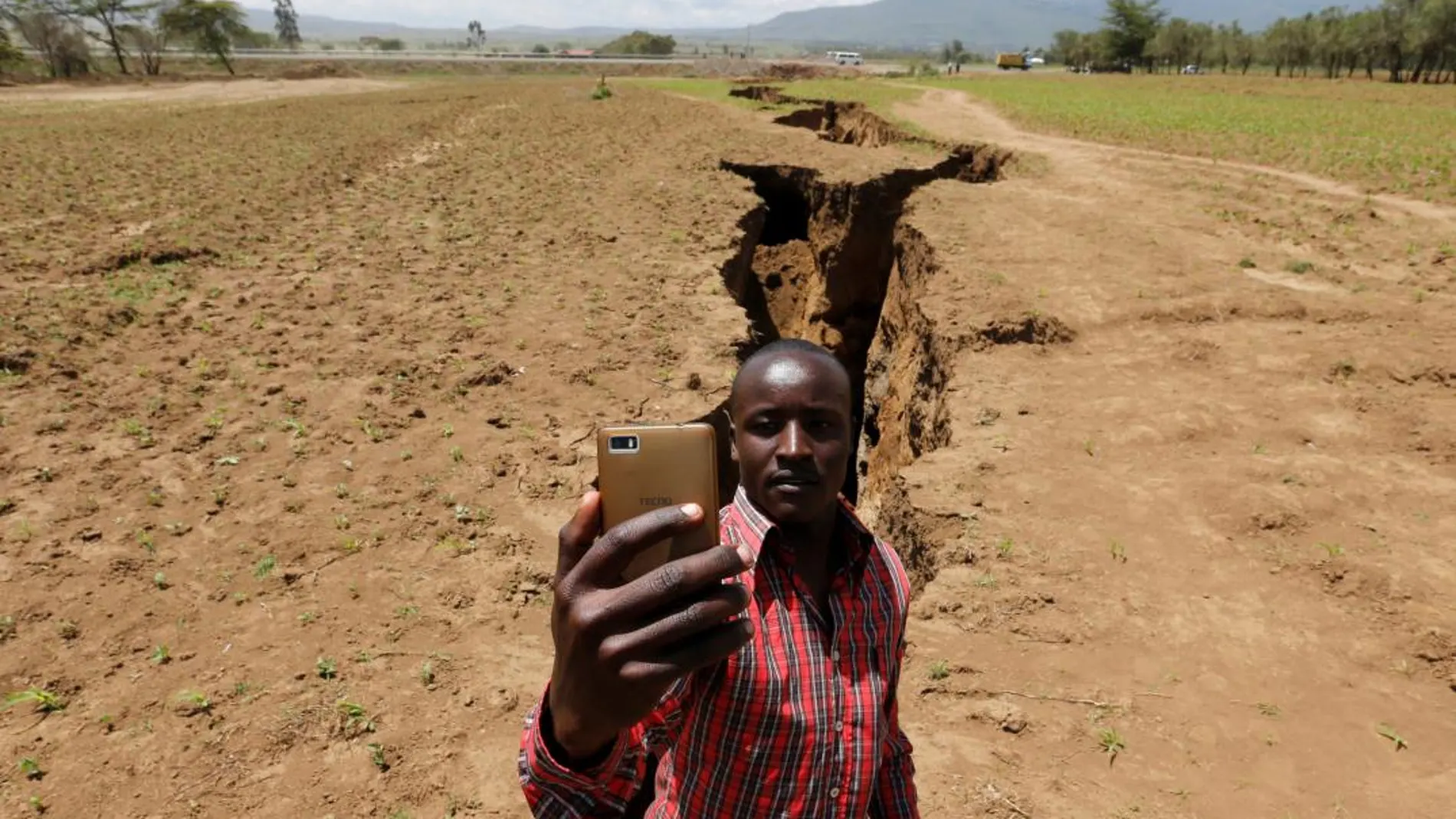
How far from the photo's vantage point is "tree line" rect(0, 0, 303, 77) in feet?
157

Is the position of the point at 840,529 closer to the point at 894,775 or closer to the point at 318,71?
the point at 894,775

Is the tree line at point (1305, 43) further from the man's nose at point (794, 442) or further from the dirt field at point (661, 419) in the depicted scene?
the man's nose at point (794, 442)

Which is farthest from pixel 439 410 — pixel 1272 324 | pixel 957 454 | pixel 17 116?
pixel 17 116

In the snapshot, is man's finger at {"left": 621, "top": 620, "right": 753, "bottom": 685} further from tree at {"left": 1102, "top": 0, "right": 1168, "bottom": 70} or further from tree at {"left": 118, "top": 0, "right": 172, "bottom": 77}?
tree at {"left": 1102, "top": 0, "right": 1168, "bottom": 70}

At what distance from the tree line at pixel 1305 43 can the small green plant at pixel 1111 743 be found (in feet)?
210

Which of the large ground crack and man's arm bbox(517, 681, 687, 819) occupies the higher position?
man's arm bbox(517, 681, 687, 819)

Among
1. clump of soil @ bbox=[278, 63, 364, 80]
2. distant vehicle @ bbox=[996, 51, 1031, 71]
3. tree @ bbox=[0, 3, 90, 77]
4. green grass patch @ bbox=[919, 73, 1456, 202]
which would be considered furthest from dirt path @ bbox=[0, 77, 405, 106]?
distant vehicle @ bbox=[996, 51, 1031, 71]

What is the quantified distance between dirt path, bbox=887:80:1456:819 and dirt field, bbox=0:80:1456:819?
3 cm

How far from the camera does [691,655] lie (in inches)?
48.8

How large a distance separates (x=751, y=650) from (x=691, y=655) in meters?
0.47

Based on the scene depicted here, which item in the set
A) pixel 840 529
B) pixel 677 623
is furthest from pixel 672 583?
pixel 840 529

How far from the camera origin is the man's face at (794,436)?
181 centimetres

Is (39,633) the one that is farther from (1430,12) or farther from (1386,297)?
(1430,12)

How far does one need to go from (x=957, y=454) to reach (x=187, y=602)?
206 inches
